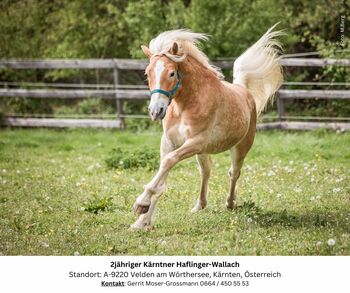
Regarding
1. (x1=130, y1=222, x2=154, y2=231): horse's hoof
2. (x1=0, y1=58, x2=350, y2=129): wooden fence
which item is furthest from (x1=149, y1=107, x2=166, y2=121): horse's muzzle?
(x1=0, y1=58, x2=350, y2=129): wooden fence

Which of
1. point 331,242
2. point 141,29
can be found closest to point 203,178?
point 331,242

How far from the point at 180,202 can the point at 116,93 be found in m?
5.80

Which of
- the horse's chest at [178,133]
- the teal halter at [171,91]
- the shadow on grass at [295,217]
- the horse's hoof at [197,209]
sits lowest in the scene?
the horse's hoof at [197,209]

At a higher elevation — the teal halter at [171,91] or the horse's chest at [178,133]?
the teal halter at [171,91]

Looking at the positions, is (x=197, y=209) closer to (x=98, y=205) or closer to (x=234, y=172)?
(x=234, y=172)

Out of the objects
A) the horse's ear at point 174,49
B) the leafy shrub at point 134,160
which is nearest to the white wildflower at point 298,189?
the leafy shrub at point 134,160

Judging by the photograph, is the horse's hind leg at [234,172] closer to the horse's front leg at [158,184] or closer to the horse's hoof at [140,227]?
the horse's front leg at [158,184]

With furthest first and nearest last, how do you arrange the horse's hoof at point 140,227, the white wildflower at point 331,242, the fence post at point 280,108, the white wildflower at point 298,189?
the fence post at point 280,108 → the white wildflower at point 298,189 → the horse's hoof at point 140,227 → the white wildflower at point 331,242

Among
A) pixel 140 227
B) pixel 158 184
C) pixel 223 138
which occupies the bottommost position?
pixel 140 227

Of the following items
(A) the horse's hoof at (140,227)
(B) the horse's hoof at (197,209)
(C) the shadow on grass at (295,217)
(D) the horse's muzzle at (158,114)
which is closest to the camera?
(D) the horse's muzzle at (158,114)

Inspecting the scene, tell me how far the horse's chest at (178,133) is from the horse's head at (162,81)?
0.36 metres

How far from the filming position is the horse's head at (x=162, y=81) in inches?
229

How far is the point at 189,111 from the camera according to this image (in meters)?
6.32
